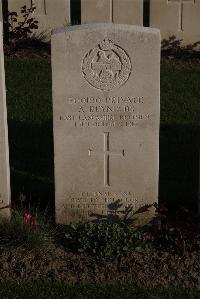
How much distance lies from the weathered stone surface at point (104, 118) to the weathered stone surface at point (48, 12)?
6.18 m

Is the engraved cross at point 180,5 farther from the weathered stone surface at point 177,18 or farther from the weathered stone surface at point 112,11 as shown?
the weathered stone surface at point 112,11

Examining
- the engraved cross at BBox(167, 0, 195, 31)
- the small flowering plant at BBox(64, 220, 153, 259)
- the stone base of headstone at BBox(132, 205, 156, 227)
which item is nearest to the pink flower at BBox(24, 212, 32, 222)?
the small flowering plant at BBox(64, 220, 153, 259)

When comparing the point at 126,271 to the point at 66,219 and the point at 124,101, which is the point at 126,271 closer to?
the point at 66,219

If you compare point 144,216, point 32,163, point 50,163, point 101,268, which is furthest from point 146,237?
point 32,163

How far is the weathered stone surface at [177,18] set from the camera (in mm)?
12375

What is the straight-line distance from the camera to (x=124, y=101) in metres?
6.43

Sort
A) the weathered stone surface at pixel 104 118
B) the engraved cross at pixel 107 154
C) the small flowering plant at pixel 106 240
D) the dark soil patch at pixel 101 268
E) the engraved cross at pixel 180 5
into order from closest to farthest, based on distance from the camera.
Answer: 1. the dark soil patch at pixel 101 268
2. the weathered stone surface at pixel 104 118
3. the small flowering plant at pixel 106 240
4. the engraved cross at pixel 107 154
5. the engraved cross at pixel 180 5

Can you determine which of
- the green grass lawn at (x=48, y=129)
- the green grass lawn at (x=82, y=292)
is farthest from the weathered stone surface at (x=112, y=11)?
the green grass lawn at (x=82, y=292)

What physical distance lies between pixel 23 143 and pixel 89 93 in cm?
282

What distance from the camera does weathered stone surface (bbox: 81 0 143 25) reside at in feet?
40.4

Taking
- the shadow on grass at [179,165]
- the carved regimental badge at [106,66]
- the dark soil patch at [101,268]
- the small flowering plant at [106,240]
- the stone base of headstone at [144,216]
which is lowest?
the dark soil patch at [101,268]

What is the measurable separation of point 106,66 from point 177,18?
6.43 metres

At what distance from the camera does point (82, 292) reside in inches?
233

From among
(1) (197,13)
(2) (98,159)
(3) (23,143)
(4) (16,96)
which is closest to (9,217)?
(2) (98,159)
